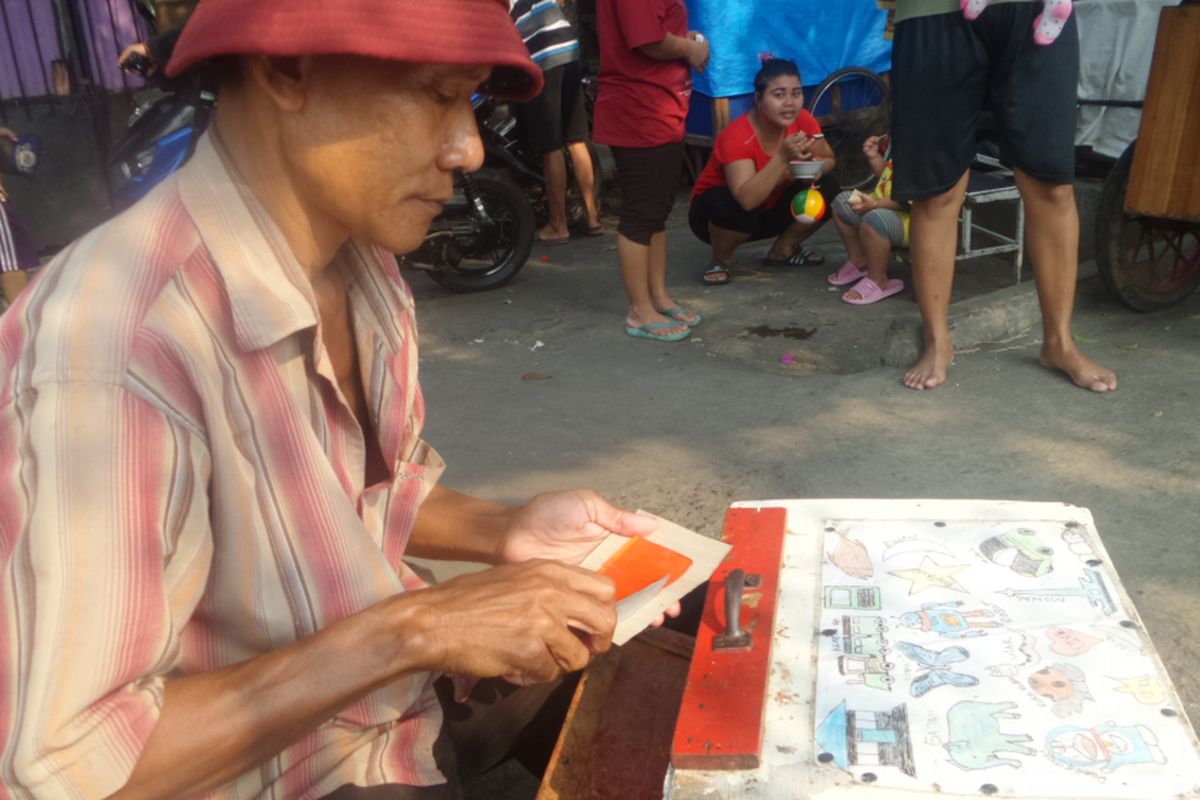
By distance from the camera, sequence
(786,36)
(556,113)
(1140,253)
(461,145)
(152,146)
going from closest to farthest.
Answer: (461,145), (1140,253), (152,146), (556,113), (786,36)

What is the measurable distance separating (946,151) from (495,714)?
276 centimetres

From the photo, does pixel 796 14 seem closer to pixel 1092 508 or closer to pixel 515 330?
pixel 515 330

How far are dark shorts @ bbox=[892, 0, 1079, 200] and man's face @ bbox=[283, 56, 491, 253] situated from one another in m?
2.72

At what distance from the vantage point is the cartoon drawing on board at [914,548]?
143 cm

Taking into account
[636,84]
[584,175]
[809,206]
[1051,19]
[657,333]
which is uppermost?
[1051,19]

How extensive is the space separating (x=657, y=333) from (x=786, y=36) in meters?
3.96

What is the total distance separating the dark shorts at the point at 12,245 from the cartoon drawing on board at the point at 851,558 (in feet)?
14.7

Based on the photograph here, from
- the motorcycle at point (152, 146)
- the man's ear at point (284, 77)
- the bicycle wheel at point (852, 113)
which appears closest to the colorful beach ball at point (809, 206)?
the bicycle wheel at point (852, 113)

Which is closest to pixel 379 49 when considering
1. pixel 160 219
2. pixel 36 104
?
pixel 160 219

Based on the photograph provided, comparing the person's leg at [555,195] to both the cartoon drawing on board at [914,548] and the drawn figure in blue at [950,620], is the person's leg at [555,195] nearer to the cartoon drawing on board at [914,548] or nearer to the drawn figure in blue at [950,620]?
the cartoon drawing on board at [914,548]

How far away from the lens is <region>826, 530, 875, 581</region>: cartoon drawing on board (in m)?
1.40

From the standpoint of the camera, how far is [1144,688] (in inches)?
44.4

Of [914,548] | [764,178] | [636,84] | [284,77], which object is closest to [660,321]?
[636,84]

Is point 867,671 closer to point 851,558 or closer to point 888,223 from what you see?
point 851,558
